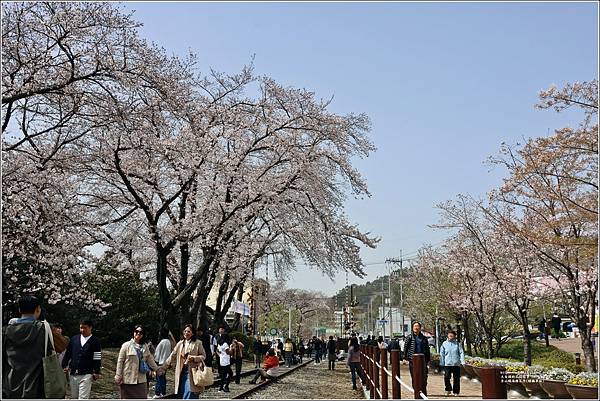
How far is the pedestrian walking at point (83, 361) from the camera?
9.15 meters

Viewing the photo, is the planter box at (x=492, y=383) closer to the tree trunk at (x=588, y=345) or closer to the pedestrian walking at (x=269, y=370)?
the tree trunk at (x=588, y=345)

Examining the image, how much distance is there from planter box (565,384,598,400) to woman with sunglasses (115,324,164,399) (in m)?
7.56

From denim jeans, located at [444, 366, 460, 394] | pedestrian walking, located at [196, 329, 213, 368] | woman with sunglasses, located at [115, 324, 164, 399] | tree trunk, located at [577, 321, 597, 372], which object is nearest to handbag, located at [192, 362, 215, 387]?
pedestrian walking, located at [196, 329, 213, 368]

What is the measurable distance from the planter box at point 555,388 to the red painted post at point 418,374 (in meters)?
7.42

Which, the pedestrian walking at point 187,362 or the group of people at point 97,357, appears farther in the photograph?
the pedestrian walking at point 187,362

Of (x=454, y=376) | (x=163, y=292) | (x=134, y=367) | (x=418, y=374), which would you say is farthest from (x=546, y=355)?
(x=418, y=374)

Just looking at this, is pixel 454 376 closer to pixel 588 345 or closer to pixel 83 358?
pixel 588 345

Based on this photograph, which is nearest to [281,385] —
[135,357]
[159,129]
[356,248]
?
[356,248]

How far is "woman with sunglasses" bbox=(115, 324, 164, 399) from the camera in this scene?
375 inches

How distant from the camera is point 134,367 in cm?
955

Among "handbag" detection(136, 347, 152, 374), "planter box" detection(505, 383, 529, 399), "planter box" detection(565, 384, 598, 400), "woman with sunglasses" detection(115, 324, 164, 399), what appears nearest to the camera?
"woman with sunglasses" detection(115, 324, 164, 399)

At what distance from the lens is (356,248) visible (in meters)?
23.9

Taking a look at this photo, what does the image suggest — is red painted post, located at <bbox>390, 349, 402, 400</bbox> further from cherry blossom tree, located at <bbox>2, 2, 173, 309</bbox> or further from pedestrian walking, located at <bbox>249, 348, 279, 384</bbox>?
pedestrian walking, located at <bbox>249, 348, 279, 384</bbox>

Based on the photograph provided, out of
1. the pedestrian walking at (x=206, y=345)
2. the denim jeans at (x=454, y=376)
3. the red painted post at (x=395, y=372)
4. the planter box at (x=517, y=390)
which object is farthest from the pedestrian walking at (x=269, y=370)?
the red painted post at (x=395, y=372)
